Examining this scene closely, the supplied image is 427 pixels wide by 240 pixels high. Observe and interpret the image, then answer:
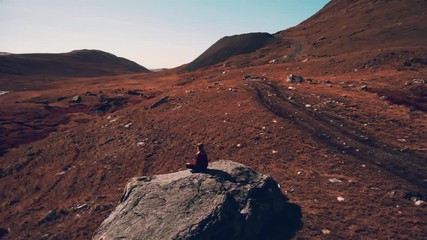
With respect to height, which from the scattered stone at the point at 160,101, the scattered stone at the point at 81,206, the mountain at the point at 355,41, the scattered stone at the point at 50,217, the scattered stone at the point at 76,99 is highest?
the mountain at the point at 355,41

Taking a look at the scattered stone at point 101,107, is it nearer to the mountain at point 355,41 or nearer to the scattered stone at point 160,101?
the scattered stone at point 160,101

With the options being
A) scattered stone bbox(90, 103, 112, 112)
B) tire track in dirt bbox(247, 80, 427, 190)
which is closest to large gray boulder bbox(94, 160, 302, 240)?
tire track in dirt bbox(247, 80, 427, 190)

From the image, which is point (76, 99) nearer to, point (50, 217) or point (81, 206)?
point (50, 217)

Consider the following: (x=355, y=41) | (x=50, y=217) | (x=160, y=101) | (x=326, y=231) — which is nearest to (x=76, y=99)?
(x=160, y=101)

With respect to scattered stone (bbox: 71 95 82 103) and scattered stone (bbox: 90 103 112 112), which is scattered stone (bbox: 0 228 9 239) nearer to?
scattered stone (bbox: 90 103 112 112)

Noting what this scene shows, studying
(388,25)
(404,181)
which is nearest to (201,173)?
(404,181)

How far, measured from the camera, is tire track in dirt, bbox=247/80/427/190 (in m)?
24.2

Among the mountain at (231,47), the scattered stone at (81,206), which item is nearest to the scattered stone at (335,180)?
the scattered stone at (81,206)

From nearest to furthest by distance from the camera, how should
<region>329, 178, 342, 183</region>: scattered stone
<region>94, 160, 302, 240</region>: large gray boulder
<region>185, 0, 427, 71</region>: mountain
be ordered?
<region>94, 160, 302, 240</region>: large gray boulder → <region>329, 178, 342, 183</region>: scattered stone → <region>185, 0, 427, 71</region>: mountain

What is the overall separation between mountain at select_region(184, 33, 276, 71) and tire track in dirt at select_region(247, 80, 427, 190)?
73.9m

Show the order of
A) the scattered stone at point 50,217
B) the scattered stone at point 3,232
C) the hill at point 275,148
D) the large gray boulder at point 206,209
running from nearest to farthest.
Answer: the large gray boulder at point 206,209 < the hill at point 275,148 < the scattered stone at point 3,232 < the scattered stone at point 50,217

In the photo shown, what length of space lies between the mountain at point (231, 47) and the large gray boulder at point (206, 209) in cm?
9409

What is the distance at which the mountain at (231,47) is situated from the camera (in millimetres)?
114062

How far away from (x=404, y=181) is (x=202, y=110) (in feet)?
77.1
